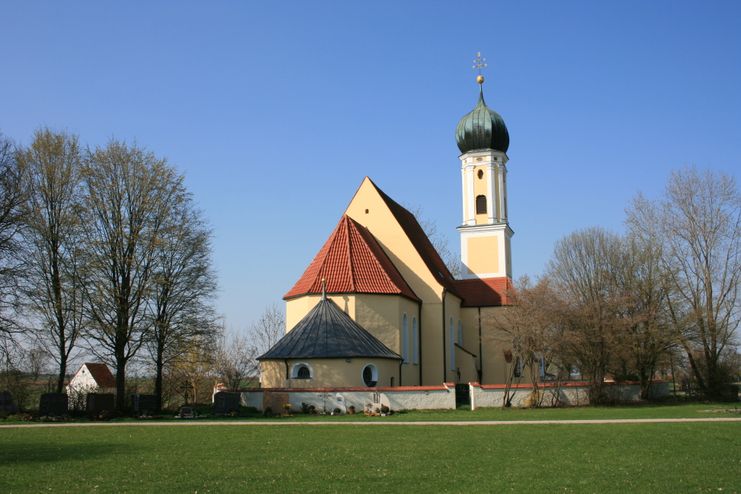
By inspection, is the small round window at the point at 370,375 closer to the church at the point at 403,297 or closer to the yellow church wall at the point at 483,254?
the church at the point at 403,297

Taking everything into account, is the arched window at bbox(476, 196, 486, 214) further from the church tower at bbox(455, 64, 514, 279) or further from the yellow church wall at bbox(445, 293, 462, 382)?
the yellow church wall at bbox(445, 293, 462, 382)

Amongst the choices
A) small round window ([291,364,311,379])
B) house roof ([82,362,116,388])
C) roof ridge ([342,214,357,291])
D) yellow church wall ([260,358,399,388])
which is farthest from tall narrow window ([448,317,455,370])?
house roof ([82,362,116,388])

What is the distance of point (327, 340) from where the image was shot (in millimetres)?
31906

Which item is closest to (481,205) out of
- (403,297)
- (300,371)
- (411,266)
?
(411,266)

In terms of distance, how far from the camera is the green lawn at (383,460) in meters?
10.9

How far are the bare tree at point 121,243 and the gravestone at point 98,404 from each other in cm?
128

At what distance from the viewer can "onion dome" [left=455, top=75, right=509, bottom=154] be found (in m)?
45.5

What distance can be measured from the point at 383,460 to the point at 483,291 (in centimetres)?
3243

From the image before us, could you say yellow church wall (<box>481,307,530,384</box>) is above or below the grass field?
above

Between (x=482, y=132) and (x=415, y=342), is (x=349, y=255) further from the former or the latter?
(x=482, y=132)

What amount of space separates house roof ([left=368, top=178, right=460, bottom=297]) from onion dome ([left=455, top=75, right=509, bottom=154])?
5936 mm

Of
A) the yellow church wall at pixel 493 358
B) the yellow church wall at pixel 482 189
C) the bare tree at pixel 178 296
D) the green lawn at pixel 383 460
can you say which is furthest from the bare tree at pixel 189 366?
the yellow church wall at pixel 482 189

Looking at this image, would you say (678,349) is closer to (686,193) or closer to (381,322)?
(686,193)

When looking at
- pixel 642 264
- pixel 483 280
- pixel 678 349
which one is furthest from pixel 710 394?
pixel 483 280
